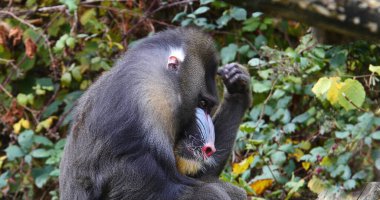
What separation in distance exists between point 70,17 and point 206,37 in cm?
246

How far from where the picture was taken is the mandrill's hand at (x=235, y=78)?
4.50 m

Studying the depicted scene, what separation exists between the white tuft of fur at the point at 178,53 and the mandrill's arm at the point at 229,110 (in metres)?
0.53

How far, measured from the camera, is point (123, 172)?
3.69 meters

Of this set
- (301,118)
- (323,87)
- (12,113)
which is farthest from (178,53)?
(12,113)

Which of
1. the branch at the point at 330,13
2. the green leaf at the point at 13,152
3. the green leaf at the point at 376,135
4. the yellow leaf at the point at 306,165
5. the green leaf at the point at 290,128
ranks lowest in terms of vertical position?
the yellow leaf at the point at 306,165

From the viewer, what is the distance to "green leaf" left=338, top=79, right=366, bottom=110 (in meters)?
4.29

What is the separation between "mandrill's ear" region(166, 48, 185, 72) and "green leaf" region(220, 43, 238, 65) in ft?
6.08

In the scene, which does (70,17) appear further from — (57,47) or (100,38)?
(57,47)

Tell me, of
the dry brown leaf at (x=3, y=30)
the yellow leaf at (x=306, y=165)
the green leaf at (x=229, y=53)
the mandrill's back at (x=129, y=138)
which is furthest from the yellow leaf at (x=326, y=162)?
the dry brown leaf at (x=3, y=30)

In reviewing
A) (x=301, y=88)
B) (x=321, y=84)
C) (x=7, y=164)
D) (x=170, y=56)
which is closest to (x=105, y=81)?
(x=170, y=56)

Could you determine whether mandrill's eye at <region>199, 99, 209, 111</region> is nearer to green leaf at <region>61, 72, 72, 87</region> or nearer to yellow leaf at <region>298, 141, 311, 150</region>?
yellow leaf at <region>298, 141, 311, 150</region>

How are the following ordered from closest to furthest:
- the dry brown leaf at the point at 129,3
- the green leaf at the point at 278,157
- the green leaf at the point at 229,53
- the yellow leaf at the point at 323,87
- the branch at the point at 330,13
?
the branch at the point at 330,13 → the yellow leaf at the point at 323,87 → the green leaf at the point at 278,157 → the green leaf at the point at 229,53 → the dry brown leaf at the point at 129,3

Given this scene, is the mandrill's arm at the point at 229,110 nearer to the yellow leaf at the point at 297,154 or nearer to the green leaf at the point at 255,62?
the green leaf at the point at 255,62

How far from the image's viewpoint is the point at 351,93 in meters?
4.32
